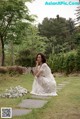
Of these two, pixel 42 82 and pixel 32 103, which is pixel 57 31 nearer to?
pixel 42 82

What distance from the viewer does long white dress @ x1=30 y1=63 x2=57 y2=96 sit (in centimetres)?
808

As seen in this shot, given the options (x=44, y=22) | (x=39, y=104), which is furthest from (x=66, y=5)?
(x=44, y=22)

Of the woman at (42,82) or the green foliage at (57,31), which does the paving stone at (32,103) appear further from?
the green foliage at (57,31)

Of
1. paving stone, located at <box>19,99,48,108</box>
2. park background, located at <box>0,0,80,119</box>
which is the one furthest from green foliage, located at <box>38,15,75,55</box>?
paving stone, located at <box>19,99,48,108</box>

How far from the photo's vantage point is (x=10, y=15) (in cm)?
1711

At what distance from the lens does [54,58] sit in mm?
18234

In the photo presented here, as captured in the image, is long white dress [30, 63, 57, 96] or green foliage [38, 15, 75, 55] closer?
long white dress [30, 63, 57, 96]

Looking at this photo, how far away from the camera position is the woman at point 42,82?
8.12 meters

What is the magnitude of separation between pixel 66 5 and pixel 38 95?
3222 mm

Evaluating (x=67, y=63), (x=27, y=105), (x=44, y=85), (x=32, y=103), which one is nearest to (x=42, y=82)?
(x=44, y=85)

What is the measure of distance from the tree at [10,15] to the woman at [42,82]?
25.5 ft

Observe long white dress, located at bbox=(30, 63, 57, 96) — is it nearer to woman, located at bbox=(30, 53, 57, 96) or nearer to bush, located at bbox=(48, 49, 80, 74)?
woman, located at bbox=(30, 53, 57, 96)

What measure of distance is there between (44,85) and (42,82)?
101 mm

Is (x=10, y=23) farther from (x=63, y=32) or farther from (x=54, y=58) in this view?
(x=63, y=32)
